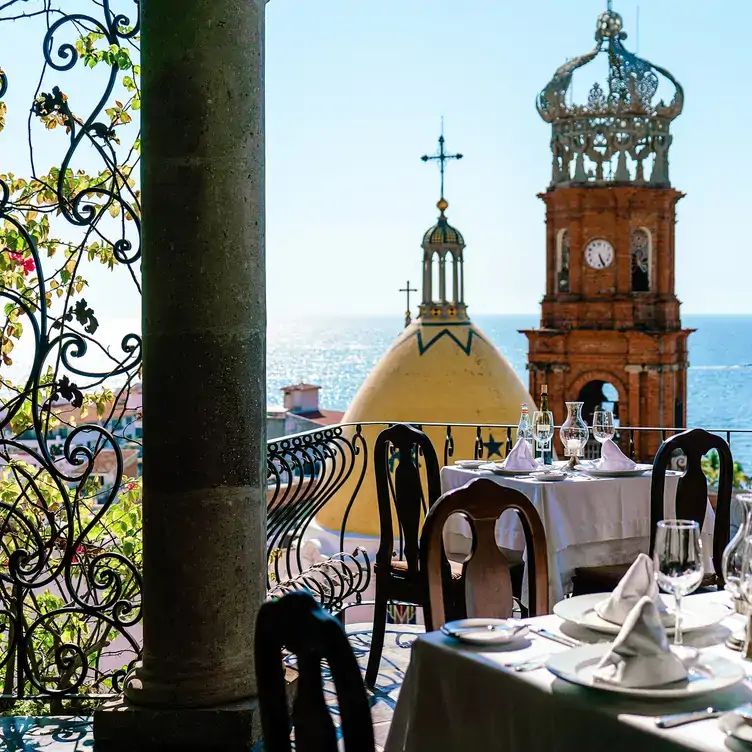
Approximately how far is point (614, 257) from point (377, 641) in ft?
101

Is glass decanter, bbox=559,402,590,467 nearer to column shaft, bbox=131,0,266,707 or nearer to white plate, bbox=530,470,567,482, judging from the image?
white plate, bbox=530,470,567,482

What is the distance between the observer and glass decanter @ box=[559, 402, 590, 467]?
5.63 meters

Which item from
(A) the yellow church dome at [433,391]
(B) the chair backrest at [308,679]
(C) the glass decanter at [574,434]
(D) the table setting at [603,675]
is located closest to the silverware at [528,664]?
(D) the table setting at [603,675]

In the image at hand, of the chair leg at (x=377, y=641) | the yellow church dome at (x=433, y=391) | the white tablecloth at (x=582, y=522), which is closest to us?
the chair leg at (x=377, y=641)

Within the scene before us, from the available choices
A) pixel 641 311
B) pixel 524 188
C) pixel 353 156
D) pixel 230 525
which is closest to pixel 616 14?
pixel 641 311

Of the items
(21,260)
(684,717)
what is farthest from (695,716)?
(21,260)

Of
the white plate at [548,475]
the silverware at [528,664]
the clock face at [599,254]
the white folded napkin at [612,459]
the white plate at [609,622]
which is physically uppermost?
the clock face at [599,254]

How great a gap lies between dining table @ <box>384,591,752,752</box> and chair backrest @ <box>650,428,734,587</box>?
185 cm

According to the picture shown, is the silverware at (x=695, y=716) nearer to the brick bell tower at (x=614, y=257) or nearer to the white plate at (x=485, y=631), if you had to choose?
the white plate at (x=485, y=631)

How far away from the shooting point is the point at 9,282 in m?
5.40

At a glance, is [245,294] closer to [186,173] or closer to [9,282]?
[186,173]

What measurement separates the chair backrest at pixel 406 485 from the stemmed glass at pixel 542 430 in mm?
994

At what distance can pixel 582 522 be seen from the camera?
531 cm

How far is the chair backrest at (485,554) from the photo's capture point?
10.9 ft
